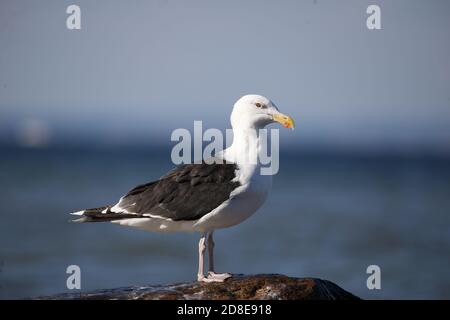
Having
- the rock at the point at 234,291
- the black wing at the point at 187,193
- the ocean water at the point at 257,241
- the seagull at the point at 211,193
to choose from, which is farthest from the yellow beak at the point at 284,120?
the ocean water at the point at 257,241

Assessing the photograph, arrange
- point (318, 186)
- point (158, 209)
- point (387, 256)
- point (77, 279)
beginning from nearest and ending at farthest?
point (158, 209), point (77, 279), point (387, 256), point (318, 186)

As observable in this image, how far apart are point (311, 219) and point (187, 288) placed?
3021cm

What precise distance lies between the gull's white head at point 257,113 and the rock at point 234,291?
6.73 ft

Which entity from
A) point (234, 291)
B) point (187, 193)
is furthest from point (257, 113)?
point (234, 291)

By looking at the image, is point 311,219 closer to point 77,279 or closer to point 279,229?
point 279,229

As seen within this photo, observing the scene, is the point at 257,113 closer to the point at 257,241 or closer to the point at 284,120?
the point at 284,120

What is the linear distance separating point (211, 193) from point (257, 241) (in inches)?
842

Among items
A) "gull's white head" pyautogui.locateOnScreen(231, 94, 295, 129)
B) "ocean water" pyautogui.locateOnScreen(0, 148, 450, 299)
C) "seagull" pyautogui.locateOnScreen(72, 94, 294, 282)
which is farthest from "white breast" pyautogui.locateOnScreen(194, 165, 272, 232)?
"ocean water" pyautogui.locateOnScreen(0, 148, 450, 299)

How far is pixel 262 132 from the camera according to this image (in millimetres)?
10539

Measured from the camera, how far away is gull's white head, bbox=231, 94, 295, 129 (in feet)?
34.3

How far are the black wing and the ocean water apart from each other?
11.9 meters

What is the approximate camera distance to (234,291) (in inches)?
376
